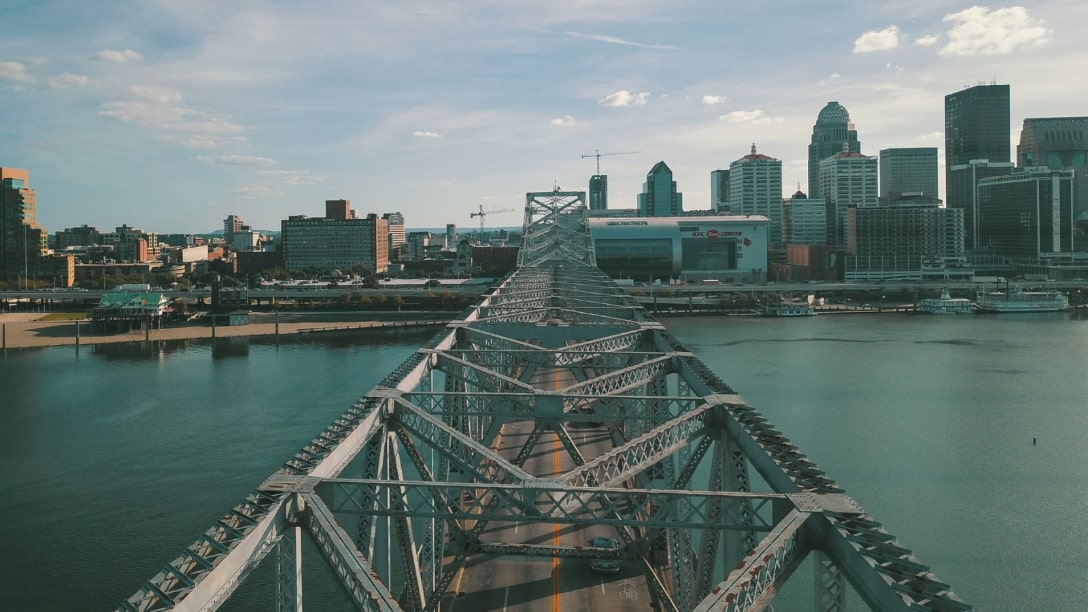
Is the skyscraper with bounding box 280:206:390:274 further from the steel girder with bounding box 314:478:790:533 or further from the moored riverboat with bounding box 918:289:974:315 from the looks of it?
the steel girder with bounding box 314:478:790:533

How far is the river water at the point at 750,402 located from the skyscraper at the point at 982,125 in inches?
2825

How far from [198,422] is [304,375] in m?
6.50

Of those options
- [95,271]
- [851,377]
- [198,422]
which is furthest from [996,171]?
[198,422]

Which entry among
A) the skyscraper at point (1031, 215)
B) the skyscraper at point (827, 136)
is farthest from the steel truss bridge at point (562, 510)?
the skyscraper at point (827, 136)

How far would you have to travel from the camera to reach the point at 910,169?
325 ft

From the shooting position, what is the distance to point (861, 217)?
57031mm

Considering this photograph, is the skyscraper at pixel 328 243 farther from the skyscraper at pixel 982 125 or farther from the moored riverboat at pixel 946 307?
the skyscraper at pixel 982 125

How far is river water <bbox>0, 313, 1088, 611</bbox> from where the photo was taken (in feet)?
34.7

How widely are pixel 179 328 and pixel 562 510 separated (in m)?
37.1

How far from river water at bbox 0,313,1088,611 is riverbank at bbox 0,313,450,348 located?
2880 millimetres

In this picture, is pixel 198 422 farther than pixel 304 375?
No

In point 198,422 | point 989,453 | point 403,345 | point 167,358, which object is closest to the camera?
point 989,453

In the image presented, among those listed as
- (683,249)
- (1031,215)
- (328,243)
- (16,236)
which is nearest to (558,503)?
(683,249)

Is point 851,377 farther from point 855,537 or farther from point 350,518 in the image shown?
point 855,537
